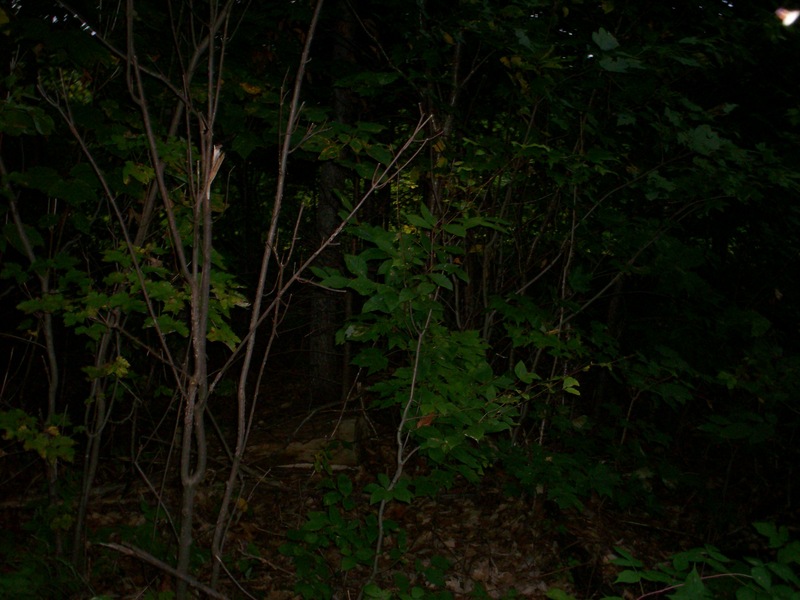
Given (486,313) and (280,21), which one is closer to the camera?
(486,313)

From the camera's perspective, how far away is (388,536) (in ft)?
12.2

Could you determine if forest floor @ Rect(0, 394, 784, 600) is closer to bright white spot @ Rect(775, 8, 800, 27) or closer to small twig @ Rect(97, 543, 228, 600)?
small twig @ Rect(97, 543, 228, 600)

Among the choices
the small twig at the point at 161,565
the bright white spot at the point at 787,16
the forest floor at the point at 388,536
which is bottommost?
the forest floor at the point at 388,536

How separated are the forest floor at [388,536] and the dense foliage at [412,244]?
0.12 metres

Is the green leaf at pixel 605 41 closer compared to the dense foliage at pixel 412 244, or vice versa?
the dense foliage at pixel 412 244

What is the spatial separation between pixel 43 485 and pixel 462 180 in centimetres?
423

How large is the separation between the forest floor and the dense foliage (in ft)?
0.40

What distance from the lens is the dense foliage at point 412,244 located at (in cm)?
236

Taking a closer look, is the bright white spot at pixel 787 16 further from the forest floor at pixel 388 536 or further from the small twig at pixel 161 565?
the small twig at pixel 161 565

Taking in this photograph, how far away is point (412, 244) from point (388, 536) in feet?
7.58

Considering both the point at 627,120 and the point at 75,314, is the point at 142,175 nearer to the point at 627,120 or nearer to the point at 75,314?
the point at 75,314

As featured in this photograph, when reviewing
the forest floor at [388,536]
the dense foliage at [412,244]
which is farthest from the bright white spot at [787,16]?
the forest floor at [388,536]

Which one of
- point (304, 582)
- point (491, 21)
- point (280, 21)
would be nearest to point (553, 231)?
point (491, 21)

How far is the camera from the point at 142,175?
2564 millimetres
